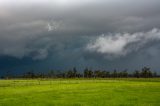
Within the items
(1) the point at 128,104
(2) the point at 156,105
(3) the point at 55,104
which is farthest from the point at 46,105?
(2) the point at 156,105

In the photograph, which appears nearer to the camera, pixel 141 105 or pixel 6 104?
pixel 141 105

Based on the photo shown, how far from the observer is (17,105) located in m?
35.6

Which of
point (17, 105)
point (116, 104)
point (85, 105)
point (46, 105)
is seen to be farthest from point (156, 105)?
point (17, 105)

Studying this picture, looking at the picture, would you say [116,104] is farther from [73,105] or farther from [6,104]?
[6,104]

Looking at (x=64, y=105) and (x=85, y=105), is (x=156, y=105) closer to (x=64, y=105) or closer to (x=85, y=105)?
(x=85, y=105)

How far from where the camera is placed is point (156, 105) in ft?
112

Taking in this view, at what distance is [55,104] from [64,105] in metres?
1.45

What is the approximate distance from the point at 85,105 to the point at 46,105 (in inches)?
183

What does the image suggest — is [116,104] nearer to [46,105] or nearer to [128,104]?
[128,104]

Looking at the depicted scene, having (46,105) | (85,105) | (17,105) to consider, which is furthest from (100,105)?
(17,105)

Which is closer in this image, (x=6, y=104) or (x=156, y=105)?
(x=156, y=105)

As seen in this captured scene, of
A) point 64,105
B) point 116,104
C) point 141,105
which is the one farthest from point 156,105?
point 64,105

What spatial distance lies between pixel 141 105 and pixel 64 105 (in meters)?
8.88

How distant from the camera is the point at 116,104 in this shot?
118ft
